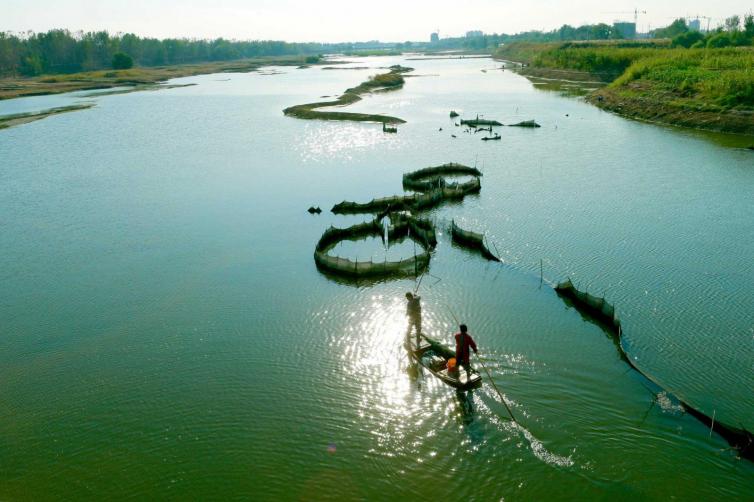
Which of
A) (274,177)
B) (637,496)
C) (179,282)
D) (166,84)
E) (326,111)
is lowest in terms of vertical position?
(637,496)

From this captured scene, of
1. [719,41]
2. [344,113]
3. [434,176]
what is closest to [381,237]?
[434,176]

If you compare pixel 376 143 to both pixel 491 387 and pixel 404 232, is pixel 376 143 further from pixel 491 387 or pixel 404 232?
pixel 491 387

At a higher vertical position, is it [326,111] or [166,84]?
[166,84]

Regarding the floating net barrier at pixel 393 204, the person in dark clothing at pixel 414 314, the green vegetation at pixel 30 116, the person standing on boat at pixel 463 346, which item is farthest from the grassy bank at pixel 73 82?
the person standing on boat at pixel 463 346

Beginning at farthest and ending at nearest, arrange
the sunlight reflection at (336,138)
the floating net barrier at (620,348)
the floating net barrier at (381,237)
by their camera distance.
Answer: the sunlight reflection at (336,138), the floating net barrier at (381,237), the floating net barrier at (620,348)

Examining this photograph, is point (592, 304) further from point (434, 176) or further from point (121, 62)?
point (121, 62)

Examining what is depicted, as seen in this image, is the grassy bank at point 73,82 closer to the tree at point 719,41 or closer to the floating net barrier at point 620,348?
the floating net barrier at point 620,348

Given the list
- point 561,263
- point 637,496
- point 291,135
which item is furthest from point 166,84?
point 637,496
